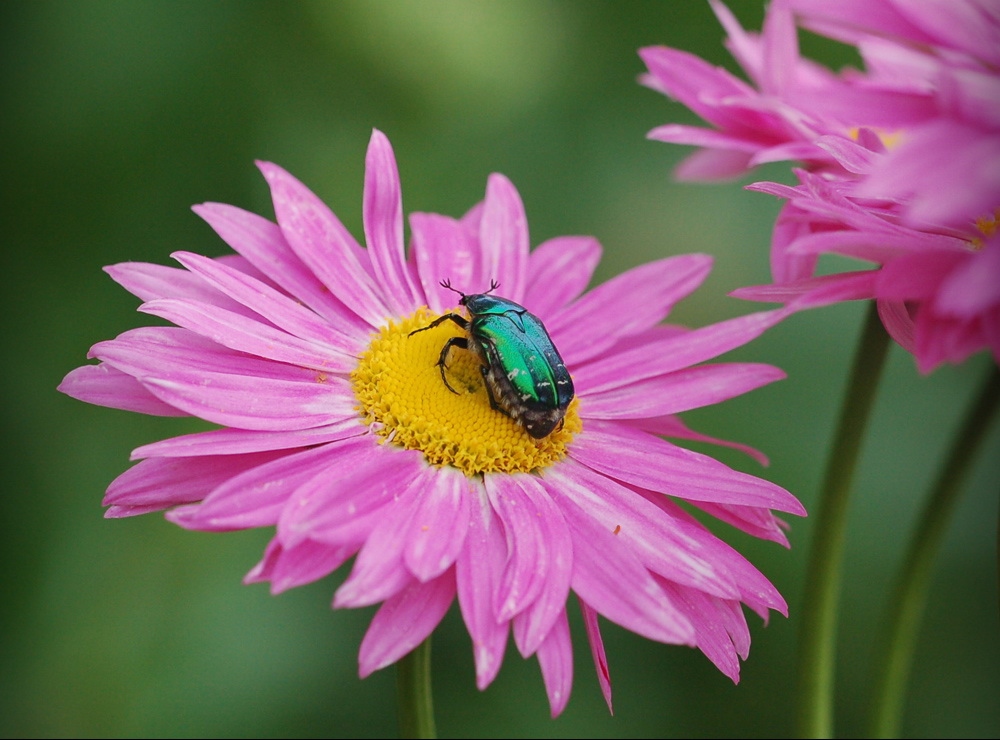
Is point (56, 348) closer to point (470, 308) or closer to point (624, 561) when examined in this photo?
point (470, 308)

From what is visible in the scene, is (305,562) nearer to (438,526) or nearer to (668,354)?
(438,526)

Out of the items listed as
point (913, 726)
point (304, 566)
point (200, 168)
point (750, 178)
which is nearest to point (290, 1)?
point (200, 168)

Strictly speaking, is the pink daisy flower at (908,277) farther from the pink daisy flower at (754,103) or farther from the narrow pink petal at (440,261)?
the narrow pink petal at (440,261)

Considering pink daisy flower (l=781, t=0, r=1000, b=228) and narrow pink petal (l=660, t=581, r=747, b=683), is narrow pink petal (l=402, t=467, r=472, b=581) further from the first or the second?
pink daisy flower (l=781, t=0, r=1000, b=228)

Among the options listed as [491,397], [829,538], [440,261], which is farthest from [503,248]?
[829,538]

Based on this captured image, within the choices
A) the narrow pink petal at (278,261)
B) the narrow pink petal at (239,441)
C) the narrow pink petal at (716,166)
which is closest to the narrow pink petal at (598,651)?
the narrow pink petal at (239,441)

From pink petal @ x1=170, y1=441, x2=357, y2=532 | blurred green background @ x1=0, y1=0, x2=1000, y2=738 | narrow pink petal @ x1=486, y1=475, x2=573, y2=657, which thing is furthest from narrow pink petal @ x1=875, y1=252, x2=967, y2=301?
blurred green background @ x1=0, y1=0, x2=1000, y2=738
